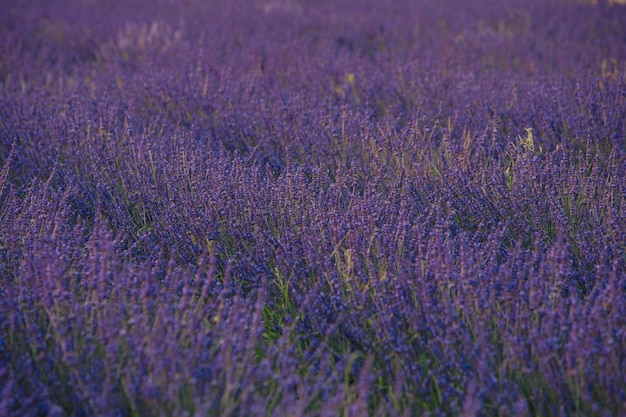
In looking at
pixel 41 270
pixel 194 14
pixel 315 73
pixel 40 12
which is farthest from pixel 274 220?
pixel 40 12

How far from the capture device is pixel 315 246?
93.8 inches

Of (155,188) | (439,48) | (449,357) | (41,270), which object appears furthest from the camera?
(439,48)

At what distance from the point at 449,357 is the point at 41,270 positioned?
4.26 feet

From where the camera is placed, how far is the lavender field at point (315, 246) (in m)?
1.71

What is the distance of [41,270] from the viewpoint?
1979 mm

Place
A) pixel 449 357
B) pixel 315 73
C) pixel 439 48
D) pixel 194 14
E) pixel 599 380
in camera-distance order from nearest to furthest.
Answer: pixel 599 380, pixel 449 357, pixel 315 73, pixel 439 48, pixel 194 14

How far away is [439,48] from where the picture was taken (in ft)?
19.7

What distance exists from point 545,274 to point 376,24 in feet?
19.1

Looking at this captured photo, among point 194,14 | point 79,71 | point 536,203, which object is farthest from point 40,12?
point 536,203

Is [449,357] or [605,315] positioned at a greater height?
[605,315]

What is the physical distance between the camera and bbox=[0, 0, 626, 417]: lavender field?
1706mm

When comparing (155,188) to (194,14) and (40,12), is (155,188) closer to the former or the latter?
(194,14)

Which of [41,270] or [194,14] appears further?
[194,14]

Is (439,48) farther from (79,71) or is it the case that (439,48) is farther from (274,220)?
(274,220)
